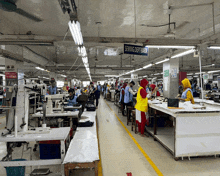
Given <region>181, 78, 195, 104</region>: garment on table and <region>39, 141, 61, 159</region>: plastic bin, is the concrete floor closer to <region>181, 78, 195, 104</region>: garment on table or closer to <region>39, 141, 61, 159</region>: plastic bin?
<region>39, 141, 61, 159</region>: plastic bin

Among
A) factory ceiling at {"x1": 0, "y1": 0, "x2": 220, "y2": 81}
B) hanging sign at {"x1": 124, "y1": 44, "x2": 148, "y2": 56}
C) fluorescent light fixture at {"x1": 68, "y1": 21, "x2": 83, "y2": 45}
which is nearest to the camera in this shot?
fluorescent light fixture at {"x1": 68, "y1": 21, "x2": 83, "y2": 45}

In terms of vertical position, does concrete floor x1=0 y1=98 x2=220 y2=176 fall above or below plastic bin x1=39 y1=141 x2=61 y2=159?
below

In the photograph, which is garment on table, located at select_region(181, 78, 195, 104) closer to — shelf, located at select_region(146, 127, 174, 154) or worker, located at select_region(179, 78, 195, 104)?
worker, located at select_region(179, 78, 195, 104)

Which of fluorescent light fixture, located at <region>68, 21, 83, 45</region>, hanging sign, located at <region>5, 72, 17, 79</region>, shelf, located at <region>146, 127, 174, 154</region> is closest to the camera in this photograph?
fluorescent light fixture, located at <region>68, 21, 83, 45</region>

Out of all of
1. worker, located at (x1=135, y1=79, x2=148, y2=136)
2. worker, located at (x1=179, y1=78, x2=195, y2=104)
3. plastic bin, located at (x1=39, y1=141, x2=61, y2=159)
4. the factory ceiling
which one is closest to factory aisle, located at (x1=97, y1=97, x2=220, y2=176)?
worker, located at (x1=135, y1=79, x2=148, y2=136)

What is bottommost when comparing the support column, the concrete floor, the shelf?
the concrete floor

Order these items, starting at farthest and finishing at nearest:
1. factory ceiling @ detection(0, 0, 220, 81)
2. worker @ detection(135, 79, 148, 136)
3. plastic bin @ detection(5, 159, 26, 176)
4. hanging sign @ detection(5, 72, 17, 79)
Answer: hanging sign @ detection(5, 72, 17, 79) < worker @ detection(135, 79, 148, 136) < factory ceiling @ detection(0, 0, 220, 81) < plastic bin @ detection(5, 159, 26, 176)

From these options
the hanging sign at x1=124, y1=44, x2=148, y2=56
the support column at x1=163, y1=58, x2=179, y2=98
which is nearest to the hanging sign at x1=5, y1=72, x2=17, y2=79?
the hanging sign at x1=124, y1=44, x2=148, y2=56

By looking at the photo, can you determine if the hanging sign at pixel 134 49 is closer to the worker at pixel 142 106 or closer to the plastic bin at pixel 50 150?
the worker at pixel 142 106

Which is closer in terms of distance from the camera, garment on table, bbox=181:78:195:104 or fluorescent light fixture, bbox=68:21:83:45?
fluorescent light fixture, bbox=68:21:83:45

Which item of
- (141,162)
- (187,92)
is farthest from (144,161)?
(187,92)

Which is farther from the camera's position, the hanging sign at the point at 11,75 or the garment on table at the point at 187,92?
the hanging sign at the point at 11,75

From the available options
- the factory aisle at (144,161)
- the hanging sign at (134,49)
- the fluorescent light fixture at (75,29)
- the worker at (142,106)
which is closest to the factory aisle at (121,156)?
the factory aisle at (144,161)

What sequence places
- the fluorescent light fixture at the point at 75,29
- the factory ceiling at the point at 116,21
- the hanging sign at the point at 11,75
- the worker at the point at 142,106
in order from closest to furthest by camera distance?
the fluorescent light fixture at the point at 75,29, the factory ceiling at the point at 116,21, the worker at the point at 142,106, the hanging sign at the point at 11,75
